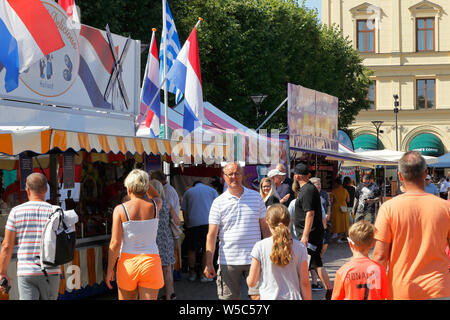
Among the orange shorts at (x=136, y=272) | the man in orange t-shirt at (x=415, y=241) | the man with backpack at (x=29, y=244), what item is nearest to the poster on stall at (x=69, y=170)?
the orange shorts at (x=136, y=272)

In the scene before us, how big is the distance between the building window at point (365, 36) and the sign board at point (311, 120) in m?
32.2

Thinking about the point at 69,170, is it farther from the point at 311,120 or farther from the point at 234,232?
the point at 311,120

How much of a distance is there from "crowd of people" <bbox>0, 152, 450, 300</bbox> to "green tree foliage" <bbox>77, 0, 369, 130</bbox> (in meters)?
13.5

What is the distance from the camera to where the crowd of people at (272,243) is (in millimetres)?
4262

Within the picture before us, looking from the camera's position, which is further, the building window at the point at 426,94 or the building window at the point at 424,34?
the building window at the point at 424,34

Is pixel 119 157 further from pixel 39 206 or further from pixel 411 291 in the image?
pixel 411 291

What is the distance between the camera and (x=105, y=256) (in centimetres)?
905

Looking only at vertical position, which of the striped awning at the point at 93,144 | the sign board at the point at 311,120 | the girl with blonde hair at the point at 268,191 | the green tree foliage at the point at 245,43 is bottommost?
the girl with blonde hair at the point at 268,191

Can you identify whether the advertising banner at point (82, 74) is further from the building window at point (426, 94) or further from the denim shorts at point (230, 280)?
the building window at point (426, 94)

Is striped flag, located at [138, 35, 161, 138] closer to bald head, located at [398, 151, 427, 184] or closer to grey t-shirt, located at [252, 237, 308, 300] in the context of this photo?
grey t-shirt, located at [252, 237, 308, 300]

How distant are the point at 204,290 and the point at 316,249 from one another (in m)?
2.01

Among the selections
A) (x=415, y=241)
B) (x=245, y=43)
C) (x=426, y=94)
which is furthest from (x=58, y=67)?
(x=426, y=94)

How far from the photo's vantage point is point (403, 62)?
51531 millimetres

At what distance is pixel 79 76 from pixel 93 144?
12.4 feet
